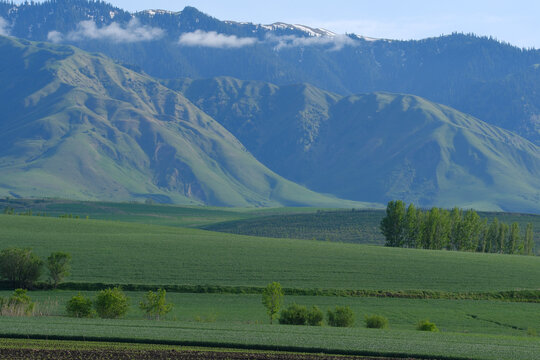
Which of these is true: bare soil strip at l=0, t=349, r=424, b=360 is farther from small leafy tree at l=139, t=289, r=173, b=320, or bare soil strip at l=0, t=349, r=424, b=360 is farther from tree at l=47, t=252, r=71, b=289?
tree at l=47, t=252, r=71, b=289

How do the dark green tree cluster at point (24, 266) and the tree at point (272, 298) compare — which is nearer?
the tree at point (272, 298)

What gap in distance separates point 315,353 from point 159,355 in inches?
453

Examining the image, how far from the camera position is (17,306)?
6719 centimetres

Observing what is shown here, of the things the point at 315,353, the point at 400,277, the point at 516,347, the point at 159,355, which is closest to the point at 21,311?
the point at 159,355

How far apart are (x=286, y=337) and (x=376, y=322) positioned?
16.7 m

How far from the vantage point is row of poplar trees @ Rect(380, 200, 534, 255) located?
15925 centimetres

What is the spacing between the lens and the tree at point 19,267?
3302 inches

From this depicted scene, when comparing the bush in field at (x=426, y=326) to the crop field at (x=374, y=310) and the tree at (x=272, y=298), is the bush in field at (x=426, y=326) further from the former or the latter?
the tree at (x=272, y=298)

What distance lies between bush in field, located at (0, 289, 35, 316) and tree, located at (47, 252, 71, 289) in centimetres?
1558

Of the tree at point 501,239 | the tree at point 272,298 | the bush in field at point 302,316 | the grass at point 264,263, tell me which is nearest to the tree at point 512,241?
the tree at point 501,239

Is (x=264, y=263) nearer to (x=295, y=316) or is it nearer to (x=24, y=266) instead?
(x=295, y=316)

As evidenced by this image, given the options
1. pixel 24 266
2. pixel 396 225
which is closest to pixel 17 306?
pixel 24 266

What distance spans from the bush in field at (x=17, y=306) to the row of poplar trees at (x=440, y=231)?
4114 inches

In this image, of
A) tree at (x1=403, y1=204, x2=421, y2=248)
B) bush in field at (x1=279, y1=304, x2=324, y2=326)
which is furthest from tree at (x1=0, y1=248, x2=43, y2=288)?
tree at (x1=403, y1=204, x2=421, y2=248)
